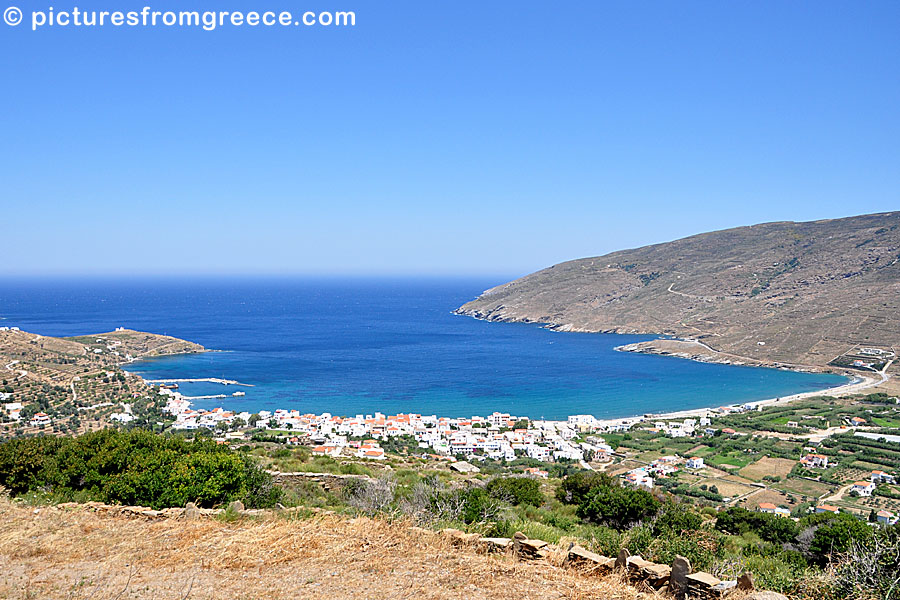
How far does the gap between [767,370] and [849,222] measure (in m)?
60.3

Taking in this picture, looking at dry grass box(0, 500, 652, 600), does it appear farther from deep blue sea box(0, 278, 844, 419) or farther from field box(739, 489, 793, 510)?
deep blue sea box(0, 278, 844, 419)

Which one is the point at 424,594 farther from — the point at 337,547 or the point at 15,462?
the point at 15,462

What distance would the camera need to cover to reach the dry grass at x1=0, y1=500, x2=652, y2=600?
454 centimetres

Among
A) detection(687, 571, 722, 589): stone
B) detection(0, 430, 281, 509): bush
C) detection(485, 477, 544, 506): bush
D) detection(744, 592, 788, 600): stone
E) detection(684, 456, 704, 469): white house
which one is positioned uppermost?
detection(744, 592, 788, 600): stone

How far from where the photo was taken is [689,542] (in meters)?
6.12

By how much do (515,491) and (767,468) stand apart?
2032 centimetres

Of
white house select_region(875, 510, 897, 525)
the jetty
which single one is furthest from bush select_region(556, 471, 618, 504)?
the jetty

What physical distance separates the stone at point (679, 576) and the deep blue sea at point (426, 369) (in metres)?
35.0

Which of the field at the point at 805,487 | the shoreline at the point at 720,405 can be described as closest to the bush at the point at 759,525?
the field at the point at 805,487

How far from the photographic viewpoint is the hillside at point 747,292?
205 ft

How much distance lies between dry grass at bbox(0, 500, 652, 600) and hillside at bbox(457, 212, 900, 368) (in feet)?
204

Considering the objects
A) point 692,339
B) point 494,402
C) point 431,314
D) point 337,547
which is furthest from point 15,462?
point 431,314

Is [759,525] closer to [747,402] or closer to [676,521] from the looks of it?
[676,521]

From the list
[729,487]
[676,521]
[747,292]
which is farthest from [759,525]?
[747,292]
